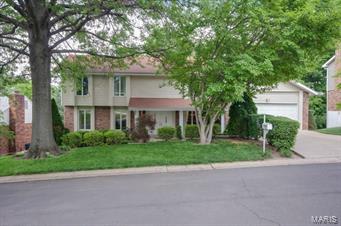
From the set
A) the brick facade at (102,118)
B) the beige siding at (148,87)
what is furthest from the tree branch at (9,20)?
the brick facade at (102,118)

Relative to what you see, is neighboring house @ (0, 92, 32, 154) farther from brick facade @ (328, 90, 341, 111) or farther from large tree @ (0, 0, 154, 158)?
brick facade @ (328, 90, 341, 111)

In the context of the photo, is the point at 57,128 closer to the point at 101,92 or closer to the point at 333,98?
the point at 101,92

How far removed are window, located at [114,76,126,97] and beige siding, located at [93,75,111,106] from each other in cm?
66

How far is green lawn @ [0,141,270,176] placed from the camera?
11.1 metres

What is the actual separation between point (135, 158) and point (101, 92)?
→ 12.3 m

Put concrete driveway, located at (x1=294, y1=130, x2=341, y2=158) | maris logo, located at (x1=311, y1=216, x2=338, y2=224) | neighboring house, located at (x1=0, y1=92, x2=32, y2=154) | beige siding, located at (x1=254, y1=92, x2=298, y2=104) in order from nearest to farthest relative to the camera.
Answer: maris logo, located at (x1=311, y1=216, x2=338, y2=224)
concrete driveway, located at (x1=294, y1=130, x2=341, y2=158)
neighboring house, located at (x1=0, y1=92, x2=32, y2=154)
beige siding, located at (x1=254, y1=92, x2=298, y2=104)

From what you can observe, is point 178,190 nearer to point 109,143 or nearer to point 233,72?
point 233,72

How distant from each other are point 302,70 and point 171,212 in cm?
1083

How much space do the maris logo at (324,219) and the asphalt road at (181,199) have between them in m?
0.08

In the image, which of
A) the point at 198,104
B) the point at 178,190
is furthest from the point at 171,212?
the point at 198,104

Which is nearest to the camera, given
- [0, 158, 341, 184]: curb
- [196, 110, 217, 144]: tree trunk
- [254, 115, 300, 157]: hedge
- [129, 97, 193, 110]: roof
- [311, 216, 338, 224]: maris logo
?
[311, 216, 338, 224]: maris logo

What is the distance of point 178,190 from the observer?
744 cm

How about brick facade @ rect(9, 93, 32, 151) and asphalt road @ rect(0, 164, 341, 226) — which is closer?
asphalt road @ rect(0, 164, 341, 226)

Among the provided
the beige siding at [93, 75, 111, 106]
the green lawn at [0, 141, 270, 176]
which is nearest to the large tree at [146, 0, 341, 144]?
the green lawn at [0, 141, 270, 176]
